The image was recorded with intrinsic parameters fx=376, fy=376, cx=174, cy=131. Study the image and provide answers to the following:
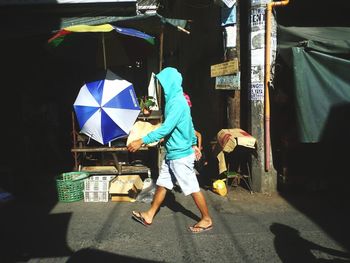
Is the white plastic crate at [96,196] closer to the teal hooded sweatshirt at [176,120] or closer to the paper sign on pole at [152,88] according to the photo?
the teal hooded sweatshirt at [176,120]

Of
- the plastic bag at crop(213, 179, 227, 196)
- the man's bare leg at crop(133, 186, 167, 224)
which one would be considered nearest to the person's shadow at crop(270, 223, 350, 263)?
the man's bare leg at crop(133, 186, 167, 224)

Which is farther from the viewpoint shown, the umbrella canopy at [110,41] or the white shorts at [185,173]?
the umbrella canopy at [110,41]

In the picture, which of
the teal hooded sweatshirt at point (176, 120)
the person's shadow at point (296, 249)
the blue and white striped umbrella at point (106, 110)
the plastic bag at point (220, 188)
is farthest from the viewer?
the plastic bag at point (220, 188)

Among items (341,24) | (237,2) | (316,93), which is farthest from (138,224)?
(341,24)

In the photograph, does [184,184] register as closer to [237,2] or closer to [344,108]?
[344,108]

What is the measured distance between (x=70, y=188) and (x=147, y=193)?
136 centimetres

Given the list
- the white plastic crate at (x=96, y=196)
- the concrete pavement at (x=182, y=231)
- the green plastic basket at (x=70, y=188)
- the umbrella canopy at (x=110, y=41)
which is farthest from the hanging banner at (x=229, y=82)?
the green plastic basket at (x=70, y=188)

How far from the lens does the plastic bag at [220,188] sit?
6828mm

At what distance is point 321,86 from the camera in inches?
240

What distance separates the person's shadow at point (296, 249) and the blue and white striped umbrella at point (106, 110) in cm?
311

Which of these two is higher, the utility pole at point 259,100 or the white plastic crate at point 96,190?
the utility pole at point 259,100

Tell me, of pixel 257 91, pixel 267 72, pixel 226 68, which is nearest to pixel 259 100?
pixel 257 91

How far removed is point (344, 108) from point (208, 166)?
11.0 feet

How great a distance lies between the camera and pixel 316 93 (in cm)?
611
